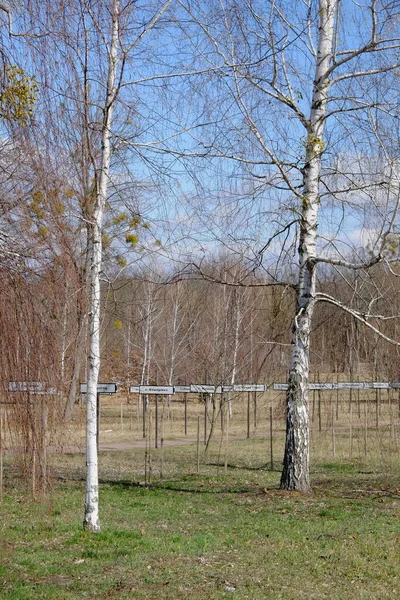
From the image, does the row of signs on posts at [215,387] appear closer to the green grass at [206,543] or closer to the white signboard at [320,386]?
the white signboard at [320,386]

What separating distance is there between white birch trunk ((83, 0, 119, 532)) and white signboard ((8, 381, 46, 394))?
7.42 feet

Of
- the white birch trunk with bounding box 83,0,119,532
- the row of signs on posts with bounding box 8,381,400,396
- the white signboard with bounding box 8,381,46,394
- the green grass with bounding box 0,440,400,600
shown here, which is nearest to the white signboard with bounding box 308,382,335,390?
the row of signs on posts with bounding box 8,381,400,396

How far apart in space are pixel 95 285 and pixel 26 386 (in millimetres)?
2613

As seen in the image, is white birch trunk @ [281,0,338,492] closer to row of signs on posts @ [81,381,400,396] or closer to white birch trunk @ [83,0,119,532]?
row of signs on posts @ [81,381,400,396]

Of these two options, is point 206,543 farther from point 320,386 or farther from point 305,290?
point 320,386

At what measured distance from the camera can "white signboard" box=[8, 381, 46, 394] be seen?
609 cm

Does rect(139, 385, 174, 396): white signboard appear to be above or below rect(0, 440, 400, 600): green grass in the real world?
above

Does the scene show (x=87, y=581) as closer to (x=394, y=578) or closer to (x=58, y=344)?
(x=58, y=344)

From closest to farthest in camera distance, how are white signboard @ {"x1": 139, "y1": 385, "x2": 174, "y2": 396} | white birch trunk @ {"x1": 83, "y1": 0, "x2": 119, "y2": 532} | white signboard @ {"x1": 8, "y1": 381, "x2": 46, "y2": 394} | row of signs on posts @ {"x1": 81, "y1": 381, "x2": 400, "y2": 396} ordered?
white signboard @ {"x1": 8, "y1": 381, "x2": 46, "y2": 394} < white birch trunk @ {"x1": 83, "y1": 0, "x2": 119, "y2": 532} < white signboard @ {"x1": 139, "y1": 385, "x2": 174, "y2": 396} < row of signs on posts @ {"x1": 81, "y1": 381, "x2": 400, "y2": 396}

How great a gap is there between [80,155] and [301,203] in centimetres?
531

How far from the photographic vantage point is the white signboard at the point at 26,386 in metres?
6.09

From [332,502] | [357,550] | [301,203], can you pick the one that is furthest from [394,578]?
[301,203]

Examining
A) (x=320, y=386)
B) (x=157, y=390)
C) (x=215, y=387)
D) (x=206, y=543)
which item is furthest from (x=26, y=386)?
(x=320, y=386)

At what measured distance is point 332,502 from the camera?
1193cm
